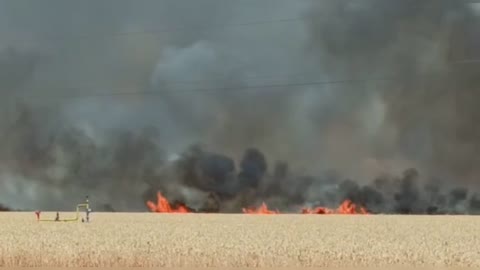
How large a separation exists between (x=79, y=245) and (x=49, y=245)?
1.55 m

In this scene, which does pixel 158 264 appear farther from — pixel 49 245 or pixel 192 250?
pixel 49 245

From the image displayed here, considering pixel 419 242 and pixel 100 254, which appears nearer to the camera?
pixel 100 254

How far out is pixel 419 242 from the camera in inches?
1735

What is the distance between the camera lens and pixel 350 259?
34.1 m

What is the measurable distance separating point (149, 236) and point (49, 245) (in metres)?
9.65

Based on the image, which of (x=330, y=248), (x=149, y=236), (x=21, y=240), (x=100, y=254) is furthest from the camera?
(x=149, y=236)

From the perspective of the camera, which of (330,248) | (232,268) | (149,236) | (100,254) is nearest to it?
(232,268)

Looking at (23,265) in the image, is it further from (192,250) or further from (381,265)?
(381,265)

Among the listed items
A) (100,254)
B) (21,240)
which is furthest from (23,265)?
(21,240)

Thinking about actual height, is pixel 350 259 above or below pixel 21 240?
below

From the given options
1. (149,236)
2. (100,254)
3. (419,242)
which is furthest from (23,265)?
(419,242)

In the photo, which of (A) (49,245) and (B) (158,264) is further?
(A) (49,245)

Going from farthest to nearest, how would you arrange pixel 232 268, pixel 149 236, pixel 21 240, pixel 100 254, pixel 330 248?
pixel 149 236
pixel 21 240
pixel 330 248
pixel 100 254
pixel 232 268

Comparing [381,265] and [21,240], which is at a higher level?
[21,240]
